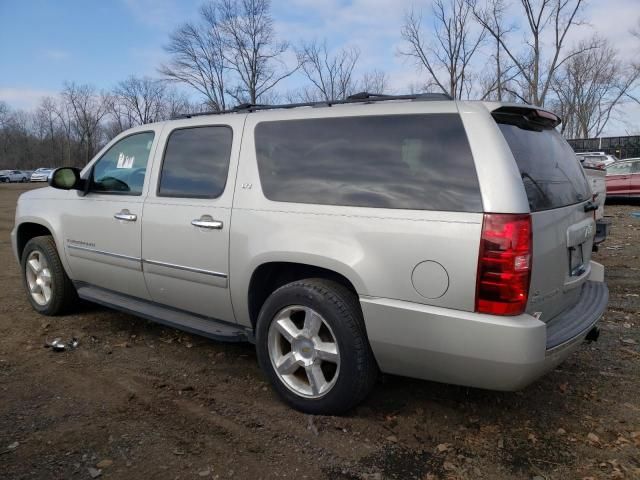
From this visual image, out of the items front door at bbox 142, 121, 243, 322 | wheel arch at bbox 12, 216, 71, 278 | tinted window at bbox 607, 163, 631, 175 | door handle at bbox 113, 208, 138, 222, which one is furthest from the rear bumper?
tinted window at bbox 607, 163, 631, 175

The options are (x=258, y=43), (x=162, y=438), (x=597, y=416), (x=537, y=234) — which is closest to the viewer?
(x=537, y=234)

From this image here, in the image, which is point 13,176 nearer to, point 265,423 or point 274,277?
point 274,277

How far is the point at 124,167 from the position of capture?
14.3 feet

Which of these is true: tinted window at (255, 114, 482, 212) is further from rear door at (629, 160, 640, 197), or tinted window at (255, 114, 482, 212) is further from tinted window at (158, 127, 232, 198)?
rear door at (629, 160, 640, 197)

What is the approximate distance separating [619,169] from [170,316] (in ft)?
53.5

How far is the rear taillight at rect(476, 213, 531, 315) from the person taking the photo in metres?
2.46

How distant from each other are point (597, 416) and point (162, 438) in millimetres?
2602

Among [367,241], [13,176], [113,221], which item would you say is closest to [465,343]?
[367,241]

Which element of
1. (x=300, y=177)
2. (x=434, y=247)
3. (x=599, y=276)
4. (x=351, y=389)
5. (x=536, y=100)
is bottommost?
(x=351, y=389)

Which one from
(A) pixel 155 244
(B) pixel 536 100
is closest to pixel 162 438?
(A) pixel 155 244

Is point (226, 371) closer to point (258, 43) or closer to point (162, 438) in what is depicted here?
point (162, 438)

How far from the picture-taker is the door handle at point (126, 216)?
4.00 meters

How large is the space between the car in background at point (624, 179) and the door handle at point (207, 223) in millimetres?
15839

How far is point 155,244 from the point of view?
3.84 m
